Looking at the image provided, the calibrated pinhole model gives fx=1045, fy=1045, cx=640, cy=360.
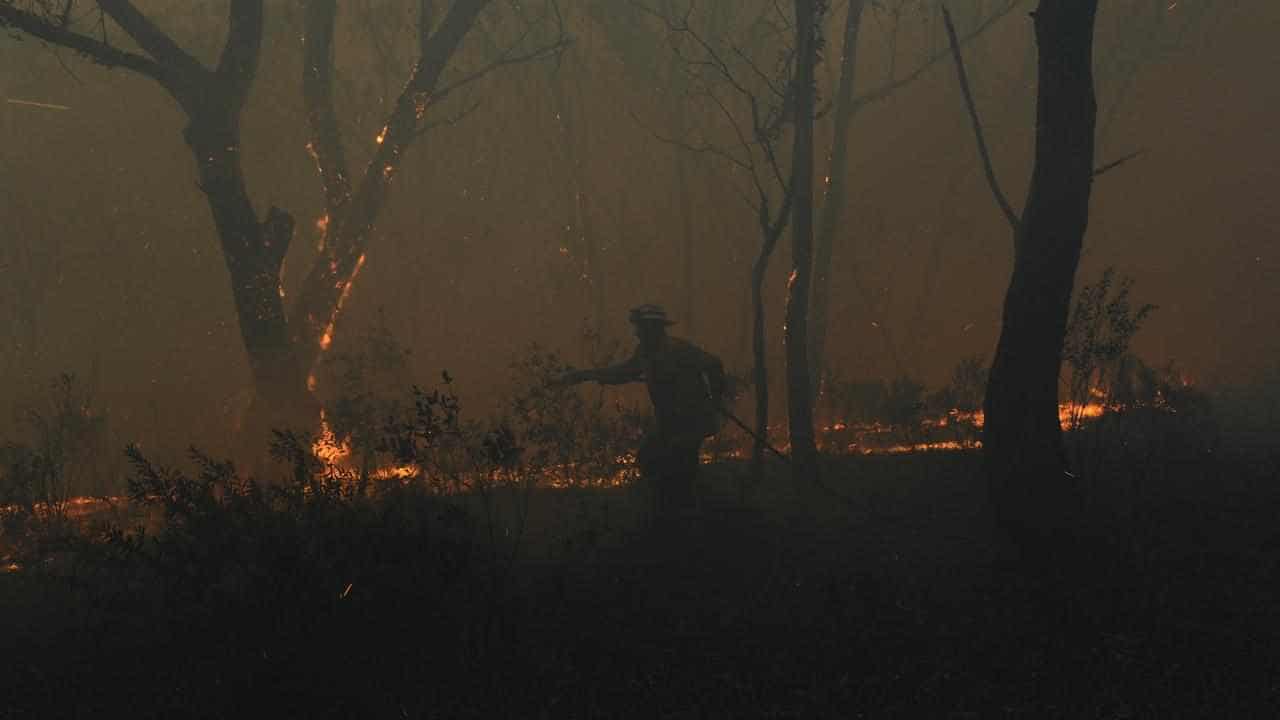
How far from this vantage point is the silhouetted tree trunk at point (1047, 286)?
590 cm

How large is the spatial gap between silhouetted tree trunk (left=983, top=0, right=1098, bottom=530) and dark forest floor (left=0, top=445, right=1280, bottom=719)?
459 mm

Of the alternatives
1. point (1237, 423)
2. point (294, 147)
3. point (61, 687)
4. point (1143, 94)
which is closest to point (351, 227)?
point (61, 687)

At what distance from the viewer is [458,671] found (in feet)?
14.3

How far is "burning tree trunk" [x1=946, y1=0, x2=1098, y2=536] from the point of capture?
590 centimetres

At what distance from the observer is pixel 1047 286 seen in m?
5.93

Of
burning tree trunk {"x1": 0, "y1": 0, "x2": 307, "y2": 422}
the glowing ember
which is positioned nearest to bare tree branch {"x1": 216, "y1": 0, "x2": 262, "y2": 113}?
burning tree trunk {"x1": 0, "y1": 0, "x2": 307, "y2": 422}

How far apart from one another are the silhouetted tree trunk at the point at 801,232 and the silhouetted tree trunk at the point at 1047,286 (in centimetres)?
369

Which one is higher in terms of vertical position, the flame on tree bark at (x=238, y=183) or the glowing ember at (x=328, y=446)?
the flame on tree bark at (x=238, y=183)

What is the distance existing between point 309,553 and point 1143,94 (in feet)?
104

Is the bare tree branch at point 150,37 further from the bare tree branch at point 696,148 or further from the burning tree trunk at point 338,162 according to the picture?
the bare tree branch at point 696,148

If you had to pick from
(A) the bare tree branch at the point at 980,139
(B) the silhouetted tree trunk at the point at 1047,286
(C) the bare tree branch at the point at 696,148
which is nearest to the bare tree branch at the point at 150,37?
(C) the bare tree branch at the point at 696,148

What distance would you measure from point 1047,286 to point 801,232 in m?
4.73

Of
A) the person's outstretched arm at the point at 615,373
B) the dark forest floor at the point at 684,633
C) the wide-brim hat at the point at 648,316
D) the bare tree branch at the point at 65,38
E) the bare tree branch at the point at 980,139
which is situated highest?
the bare tree branch at the point at 65,38

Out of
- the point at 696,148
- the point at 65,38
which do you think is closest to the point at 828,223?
the point at 696,148
